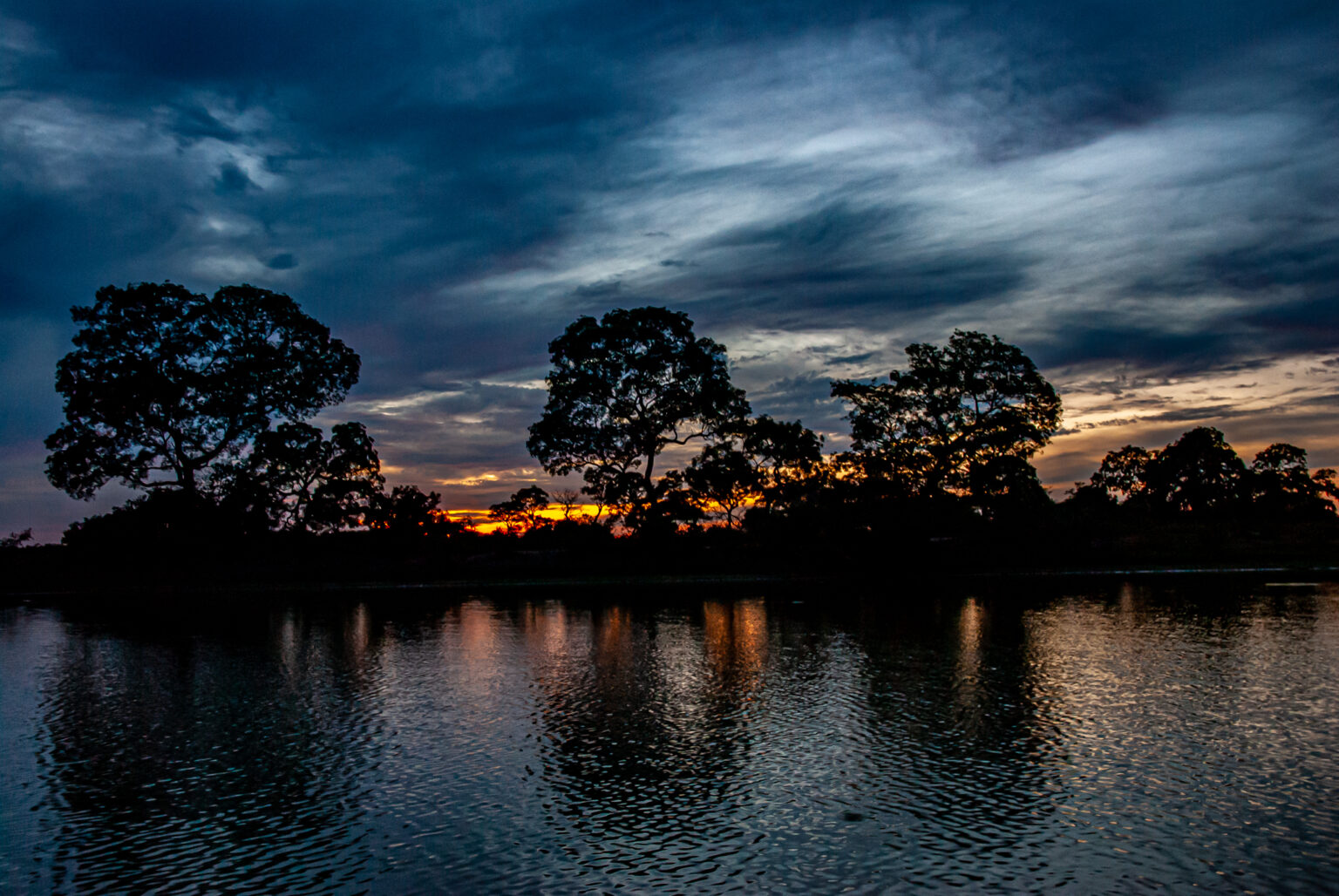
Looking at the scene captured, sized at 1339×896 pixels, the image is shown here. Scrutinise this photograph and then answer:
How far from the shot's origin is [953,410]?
56.2 metres

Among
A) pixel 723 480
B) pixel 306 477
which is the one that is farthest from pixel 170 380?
pixel 723 480

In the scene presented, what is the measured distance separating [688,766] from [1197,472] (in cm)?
9525

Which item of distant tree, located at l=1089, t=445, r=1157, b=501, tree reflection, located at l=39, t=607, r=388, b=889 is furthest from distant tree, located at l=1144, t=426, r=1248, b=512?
tree reflection, located at l=39, t=607, r=388, b=889

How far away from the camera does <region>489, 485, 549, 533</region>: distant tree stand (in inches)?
2042

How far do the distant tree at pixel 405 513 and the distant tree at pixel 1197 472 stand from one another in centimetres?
6949

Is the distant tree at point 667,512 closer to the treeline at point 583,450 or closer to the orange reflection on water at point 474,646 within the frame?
the treeline at point 583,450

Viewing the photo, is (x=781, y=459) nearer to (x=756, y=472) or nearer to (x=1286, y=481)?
(x=756, y=472)

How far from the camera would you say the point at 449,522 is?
2108 inches

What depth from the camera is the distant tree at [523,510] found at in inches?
2042

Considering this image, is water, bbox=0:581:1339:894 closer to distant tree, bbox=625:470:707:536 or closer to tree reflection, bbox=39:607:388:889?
tree reflection, bbox=39:607:388:889

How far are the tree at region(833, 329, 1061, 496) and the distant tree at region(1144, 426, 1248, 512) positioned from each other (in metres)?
41.5

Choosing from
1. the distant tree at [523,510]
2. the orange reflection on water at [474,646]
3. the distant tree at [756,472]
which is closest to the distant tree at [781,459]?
the distant tree at [756,472]

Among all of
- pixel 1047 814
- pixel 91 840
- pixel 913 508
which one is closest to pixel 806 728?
pixel 1047 814

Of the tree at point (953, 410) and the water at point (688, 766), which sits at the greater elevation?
the tree at point (953, 410)
